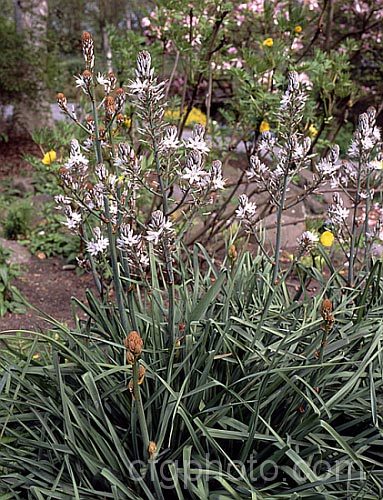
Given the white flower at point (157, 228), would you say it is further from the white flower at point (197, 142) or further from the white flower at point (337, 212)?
the white flower at point (337, 212)

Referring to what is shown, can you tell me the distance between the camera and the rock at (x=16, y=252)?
450 cm

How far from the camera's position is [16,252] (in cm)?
463

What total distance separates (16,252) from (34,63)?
12.9 feet

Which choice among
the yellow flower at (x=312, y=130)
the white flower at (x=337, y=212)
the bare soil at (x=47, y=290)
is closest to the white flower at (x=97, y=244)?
the white flower at (x=337, y=212)

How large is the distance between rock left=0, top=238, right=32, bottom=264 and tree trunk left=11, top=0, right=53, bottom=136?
349 cm

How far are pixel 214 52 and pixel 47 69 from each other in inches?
180

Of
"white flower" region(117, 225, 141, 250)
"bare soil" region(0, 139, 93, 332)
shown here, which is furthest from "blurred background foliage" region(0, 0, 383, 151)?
"white flower" region(117, 225, 141, 250)

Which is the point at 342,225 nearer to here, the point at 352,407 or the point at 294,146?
the point at 294,146

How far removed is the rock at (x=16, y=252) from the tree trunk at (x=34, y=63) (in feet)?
11.5

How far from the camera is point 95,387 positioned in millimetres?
1711

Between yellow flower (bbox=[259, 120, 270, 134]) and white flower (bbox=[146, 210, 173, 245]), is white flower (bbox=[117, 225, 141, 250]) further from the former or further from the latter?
yellow flower (bbox=[259, 120, 270, 134])

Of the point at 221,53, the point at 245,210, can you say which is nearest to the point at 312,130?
the point at 221,53

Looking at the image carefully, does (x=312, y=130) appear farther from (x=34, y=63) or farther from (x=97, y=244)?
(x=34, y=63)

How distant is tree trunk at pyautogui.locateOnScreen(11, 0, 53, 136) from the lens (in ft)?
25.9
